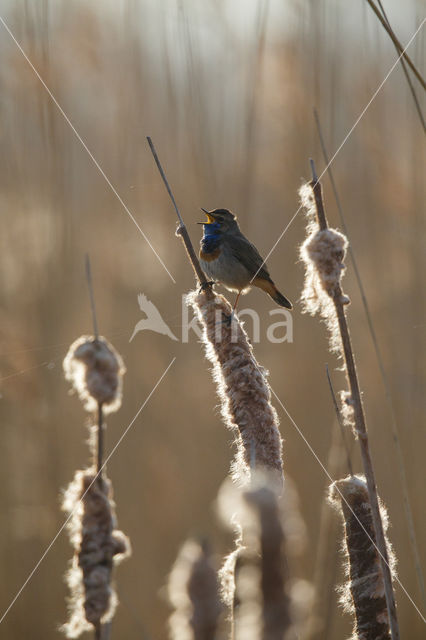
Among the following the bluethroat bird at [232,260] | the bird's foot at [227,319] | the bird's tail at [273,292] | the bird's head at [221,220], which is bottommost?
the bird's foot at [227,319]

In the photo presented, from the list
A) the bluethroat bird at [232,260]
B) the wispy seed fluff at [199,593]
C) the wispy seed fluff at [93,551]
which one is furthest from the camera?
the bluethroat bird at [232,260]

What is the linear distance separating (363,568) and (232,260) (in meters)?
2.88

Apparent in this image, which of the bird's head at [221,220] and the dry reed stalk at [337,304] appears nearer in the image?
the dry reed stalk at [337,304]

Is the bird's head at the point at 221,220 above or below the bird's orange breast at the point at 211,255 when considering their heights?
above

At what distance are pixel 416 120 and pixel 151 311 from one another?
1.77 metres

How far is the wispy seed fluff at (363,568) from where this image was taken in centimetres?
136

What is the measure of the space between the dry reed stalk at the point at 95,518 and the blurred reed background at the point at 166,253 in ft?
6.17

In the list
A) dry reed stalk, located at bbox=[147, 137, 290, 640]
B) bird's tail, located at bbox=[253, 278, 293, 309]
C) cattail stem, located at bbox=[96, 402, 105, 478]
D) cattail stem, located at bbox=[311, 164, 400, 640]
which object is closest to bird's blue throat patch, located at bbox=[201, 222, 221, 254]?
bird's tail, located at bbox=[253, 278, 293, 309]

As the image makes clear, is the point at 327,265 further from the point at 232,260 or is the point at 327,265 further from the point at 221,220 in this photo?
the point at 221,220

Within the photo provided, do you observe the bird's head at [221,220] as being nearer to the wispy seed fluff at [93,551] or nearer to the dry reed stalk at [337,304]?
the dry reed stalk at [337,304]

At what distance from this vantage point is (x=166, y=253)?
3936 mm

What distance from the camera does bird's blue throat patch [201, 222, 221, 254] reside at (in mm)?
4246

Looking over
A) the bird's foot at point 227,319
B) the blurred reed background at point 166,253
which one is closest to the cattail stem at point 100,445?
the bird's foot at point 227,319

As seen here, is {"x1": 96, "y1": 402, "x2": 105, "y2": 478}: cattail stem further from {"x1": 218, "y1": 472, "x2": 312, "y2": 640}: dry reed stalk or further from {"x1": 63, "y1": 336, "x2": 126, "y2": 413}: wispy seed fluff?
{"x1": 218, "y1": 472, "x2": 312, "y2": 640}: dry reed stalk
